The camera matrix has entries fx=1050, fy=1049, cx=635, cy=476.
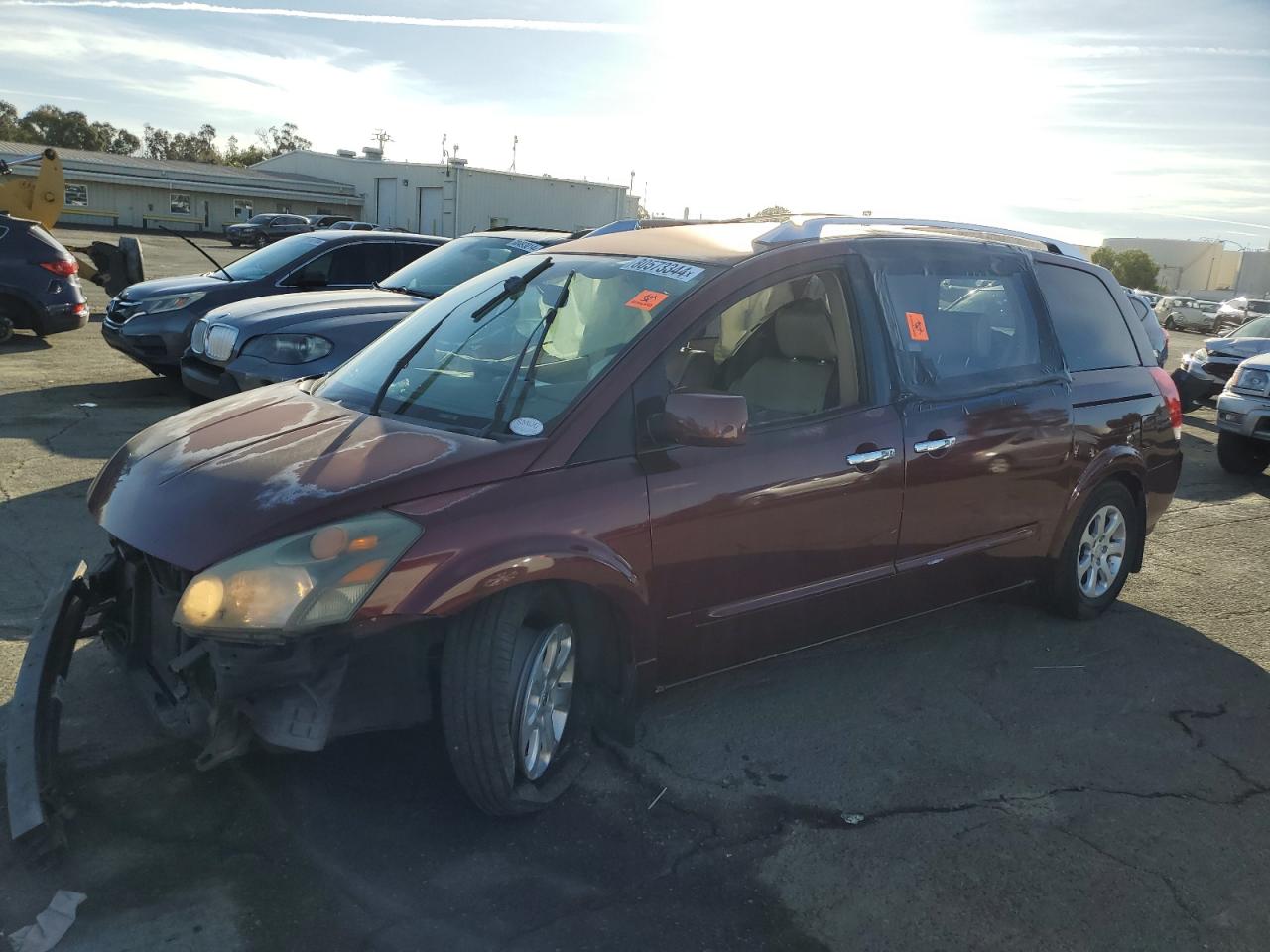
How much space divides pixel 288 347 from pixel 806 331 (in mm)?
4660

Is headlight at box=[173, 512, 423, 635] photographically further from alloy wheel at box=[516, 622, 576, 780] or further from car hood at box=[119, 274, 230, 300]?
car hood at box=[119, 274, 230, 300]

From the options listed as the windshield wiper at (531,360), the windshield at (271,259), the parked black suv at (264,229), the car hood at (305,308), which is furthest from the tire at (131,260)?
the parked black suv at (264,229)

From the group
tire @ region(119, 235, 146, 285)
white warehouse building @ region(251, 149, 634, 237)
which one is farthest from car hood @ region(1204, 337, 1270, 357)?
white warehouse building @ region(251, 149, 634, 237)

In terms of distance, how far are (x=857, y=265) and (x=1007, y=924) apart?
8.01 ft

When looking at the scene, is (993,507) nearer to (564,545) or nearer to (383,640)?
(564,545)

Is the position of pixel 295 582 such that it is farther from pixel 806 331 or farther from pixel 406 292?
pixel 406 292

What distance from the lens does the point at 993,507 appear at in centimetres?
462

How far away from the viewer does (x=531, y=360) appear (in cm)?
373

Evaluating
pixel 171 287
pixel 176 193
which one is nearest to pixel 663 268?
pixel 171 287

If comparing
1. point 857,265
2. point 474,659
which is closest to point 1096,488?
point 857,265

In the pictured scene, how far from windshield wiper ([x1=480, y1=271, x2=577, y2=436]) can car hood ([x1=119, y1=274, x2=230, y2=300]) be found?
672 cm

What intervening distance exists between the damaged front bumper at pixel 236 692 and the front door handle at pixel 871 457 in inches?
69.3

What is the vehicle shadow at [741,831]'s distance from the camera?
9.44 ft

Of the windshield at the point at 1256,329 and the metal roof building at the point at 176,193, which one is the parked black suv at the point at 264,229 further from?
the windshield at the point at 1256,329
